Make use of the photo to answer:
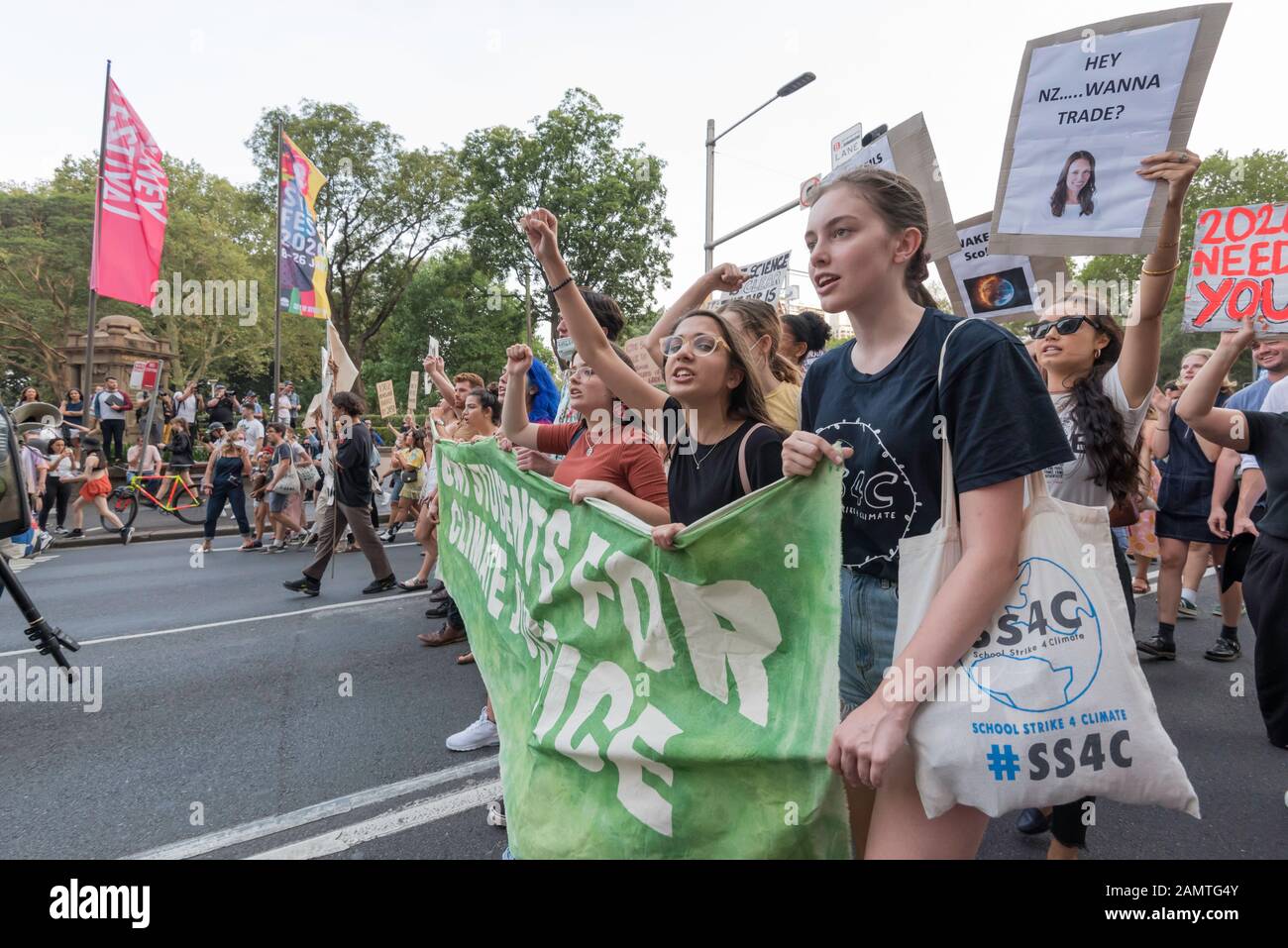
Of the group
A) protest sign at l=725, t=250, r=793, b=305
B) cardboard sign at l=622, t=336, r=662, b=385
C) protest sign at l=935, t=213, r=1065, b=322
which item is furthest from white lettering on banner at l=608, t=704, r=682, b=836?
protest sign at l=725, t=250, r=793, b=305

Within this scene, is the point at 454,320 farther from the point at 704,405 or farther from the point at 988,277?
the point at 704,405

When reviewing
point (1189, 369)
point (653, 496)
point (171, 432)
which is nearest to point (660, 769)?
point (653, 496)

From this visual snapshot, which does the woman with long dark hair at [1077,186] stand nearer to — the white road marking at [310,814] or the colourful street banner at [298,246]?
the white road marking at [310,814]

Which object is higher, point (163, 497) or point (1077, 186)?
point (1077, 186)

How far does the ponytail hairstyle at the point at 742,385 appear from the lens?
226cm

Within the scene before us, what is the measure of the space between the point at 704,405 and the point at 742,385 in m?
0.14

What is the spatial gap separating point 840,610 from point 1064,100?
223cm

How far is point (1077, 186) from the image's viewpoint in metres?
2.64

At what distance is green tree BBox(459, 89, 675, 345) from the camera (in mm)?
31047

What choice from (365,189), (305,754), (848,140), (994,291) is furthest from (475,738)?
(365,189)

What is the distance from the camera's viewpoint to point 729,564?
1739mm

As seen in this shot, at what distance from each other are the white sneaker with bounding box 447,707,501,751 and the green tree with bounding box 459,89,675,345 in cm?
2852

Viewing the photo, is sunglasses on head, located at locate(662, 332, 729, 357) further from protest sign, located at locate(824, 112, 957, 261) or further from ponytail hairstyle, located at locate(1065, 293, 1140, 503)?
protest sign, located at locate(824, 112, 957, 261)

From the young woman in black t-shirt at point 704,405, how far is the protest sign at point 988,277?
241cm
